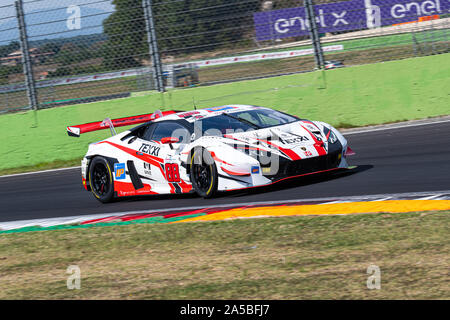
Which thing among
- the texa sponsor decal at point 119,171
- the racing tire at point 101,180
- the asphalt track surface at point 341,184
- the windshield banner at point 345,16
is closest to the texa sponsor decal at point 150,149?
the texa sponsor decal at point 119,171

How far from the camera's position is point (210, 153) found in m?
8.17

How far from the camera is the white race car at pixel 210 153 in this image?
7961 mm

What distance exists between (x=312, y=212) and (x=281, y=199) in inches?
45.3

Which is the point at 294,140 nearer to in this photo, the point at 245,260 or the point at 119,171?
the point at 119,171

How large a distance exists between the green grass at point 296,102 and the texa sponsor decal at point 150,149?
14.2 feet

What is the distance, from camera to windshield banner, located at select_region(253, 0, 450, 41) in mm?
12453

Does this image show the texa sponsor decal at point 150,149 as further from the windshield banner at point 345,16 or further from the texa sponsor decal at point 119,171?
the windshield banner at point 345,16

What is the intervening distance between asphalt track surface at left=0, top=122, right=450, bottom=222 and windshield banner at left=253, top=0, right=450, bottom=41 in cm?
221

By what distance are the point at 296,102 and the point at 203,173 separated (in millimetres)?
5072

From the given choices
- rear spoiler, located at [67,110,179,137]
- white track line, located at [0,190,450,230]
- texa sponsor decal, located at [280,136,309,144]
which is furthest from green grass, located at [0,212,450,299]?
rear spoiler, located at [67,110,179,137]

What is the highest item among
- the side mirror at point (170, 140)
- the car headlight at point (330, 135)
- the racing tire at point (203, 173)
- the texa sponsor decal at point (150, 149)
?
the side mirror at point (170, 140)

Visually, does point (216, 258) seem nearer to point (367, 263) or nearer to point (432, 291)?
point (367, 263)

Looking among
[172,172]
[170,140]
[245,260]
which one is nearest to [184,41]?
[170,140]

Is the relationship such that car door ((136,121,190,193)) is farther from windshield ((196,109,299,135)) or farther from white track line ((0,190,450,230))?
white track line ((0,190,450,230))
